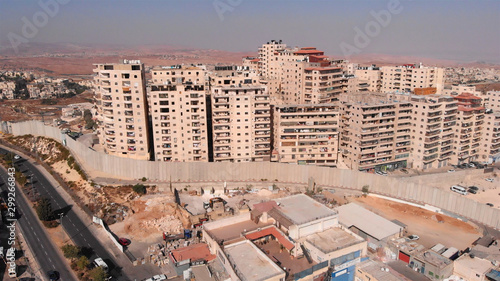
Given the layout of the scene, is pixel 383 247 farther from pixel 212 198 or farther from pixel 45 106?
pixel 45 106

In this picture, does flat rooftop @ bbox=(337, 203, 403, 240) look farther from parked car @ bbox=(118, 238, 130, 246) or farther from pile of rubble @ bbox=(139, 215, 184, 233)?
parked car @ bbox=(118, 238, 130, 246)

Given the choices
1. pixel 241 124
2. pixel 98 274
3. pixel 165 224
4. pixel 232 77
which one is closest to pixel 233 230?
pixel 165 224

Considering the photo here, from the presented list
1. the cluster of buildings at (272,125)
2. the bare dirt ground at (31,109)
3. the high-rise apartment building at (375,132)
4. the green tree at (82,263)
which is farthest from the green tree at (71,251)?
the bare dirt ground at (31,109)

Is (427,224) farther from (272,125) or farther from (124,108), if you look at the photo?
(124,108)

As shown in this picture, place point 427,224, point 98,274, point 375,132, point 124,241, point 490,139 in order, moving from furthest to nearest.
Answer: point 490,139 < point 375,132 < point 427,224 < point 124,241 < point 98,274

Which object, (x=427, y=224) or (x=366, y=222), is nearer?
(x=366, y=222)

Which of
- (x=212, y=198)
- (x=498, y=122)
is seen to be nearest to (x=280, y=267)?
(x=212, y=198)
